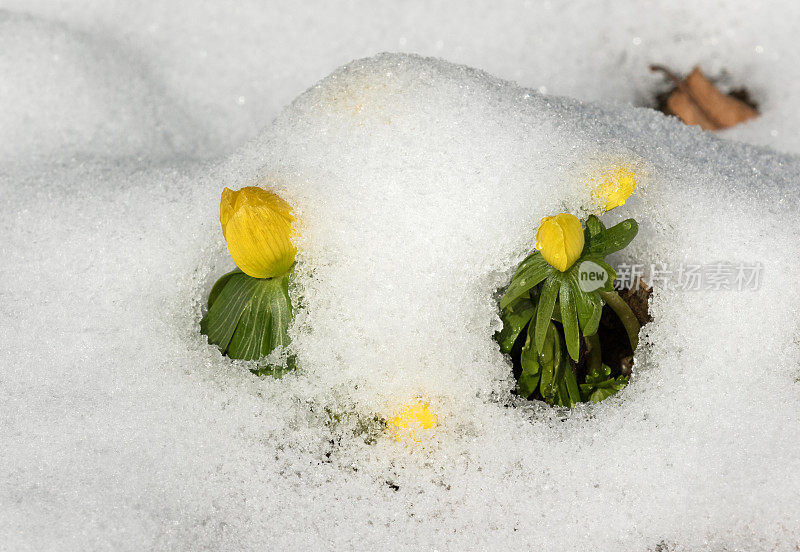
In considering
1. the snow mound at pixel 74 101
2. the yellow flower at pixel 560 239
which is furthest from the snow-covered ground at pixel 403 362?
the snow mound at pixel 74 101

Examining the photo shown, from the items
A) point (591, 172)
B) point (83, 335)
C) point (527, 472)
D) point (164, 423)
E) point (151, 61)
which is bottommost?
point (527, 472)

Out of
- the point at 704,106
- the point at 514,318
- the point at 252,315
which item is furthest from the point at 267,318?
the point at 704,106

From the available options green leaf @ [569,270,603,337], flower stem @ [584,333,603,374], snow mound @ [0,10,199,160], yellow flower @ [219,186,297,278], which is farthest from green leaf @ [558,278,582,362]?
snow mound @ [0,10,199,160]

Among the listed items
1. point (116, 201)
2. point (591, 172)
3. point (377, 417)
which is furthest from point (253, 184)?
point (591, 172)

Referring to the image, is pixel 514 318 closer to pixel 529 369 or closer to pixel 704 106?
pixel 529 369

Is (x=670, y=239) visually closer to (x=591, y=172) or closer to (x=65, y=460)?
(x=591, y=172)

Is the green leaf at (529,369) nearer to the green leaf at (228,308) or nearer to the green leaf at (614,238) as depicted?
the green leaf at (614,238)

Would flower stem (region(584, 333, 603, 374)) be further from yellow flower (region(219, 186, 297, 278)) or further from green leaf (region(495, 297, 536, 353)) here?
yellow flower (region(219, 186, 297, 278))
